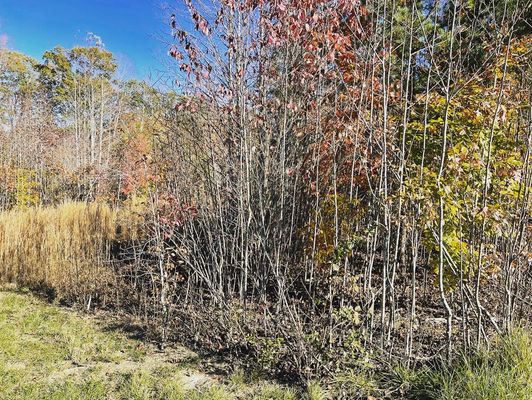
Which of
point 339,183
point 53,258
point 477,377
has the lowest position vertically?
point 477,377

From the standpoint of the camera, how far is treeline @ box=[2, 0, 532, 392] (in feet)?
8.90

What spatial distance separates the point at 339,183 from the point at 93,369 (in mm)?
2694

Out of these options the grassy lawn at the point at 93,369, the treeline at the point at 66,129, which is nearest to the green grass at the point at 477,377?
the grassy lawn at the point at 93,369

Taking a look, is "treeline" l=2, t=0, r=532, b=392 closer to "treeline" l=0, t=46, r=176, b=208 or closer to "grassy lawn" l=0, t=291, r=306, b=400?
"grassy lawn" l=0, t=291, r=306, b=400

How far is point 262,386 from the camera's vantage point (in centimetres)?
277

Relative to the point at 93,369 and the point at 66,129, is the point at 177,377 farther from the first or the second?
the point at 66,129

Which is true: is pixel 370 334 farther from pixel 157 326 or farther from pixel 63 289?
pixel 63 289

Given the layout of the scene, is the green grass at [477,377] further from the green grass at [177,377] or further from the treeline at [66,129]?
the treeline at [66,129]

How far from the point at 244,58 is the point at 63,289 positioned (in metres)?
3.66

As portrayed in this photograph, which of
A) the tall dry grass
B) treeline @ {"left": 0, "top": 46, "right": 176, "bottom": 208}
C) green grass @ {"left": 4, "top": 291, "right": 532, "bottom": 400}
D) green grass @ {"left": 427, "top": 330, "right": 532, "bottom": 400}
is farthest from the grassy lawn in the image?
treeline @ {"left": 0, "top": 46, "right": 176, "bottom": 208}

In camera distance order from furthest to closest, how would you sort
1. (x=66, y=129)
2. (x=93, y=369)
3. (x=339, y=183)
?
(x=66, y=129)
(x=339, y=183)
(x=93, y=369)

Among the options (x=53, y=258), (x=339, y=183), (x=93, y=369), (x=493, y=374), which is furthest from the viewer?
(x=53, y=258)

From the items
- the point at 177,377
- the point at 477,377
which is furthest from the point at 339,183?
the point at 177,377

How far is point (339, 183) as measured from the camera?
3.68 metres
